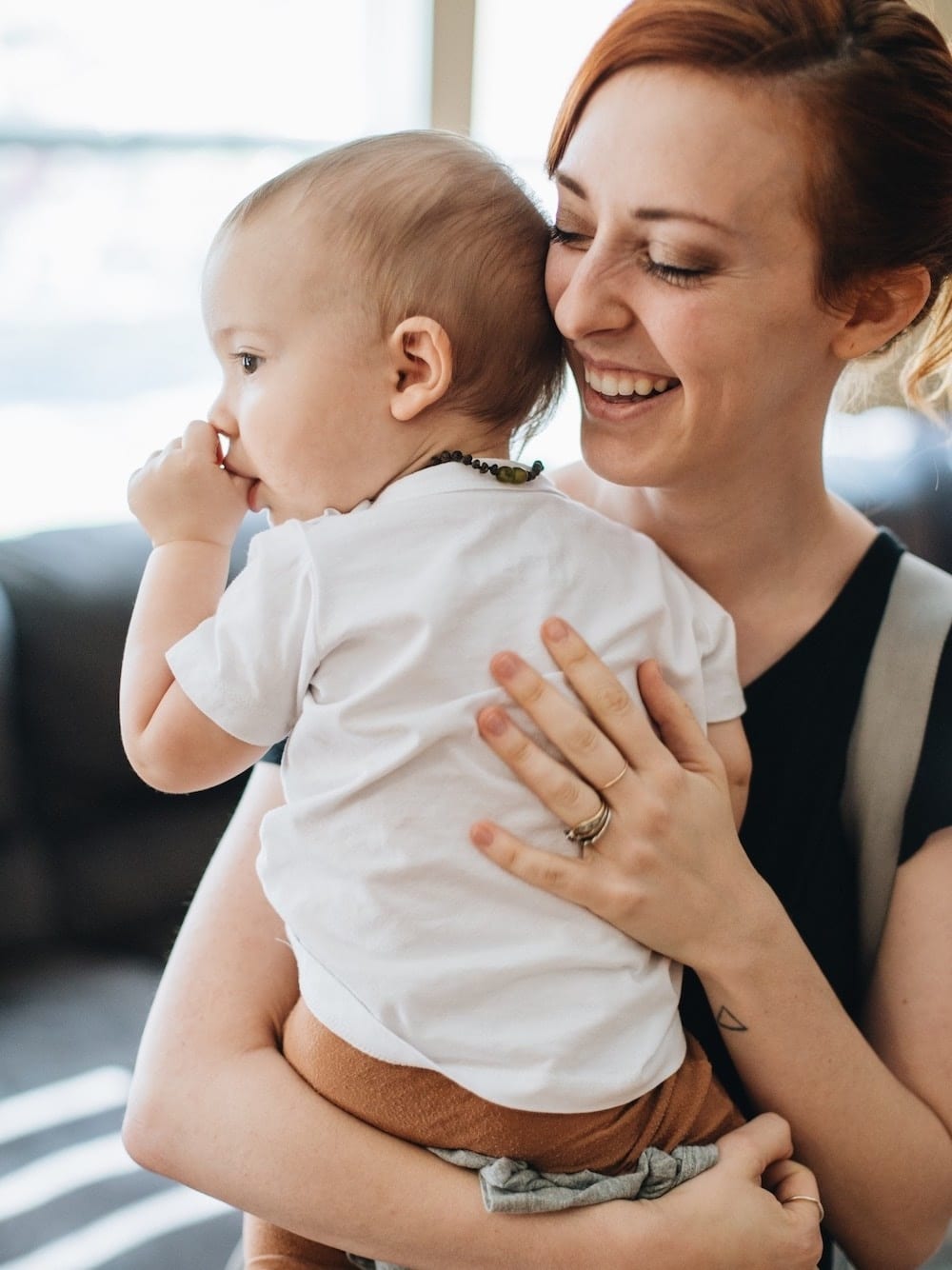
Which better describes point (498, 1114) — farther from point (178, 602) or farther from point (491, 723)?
point (178, 602)

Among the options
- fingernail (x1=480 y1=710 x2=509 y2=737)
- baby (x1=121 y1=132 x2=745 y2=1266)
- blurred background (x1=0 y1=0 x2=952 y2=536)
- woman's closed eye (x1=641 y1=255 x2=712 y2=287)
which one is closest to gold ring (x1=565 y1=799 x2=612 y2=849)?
baby (x1=121 y1=132 x2=745 y2=1266)

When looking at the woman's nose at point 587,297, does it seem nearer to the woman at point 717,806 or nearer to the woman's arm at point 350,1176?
the woman at point 717,806

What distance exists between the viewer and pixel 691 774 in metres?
1.17

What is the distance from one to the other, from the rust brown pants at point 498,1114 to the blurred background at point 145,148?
6.77 ft

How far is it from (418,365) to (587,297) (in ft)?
0.52

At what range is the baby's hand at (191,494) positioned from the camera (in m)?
1.21

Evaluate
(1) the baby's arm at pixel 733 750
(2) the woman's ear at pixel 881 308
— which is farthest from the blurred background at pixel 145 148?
(1) the baby's arm at pixel 733 750

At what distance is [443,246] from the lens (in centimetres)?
113

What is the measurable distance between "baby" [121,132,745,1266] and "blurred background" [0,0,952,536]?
1805 mm

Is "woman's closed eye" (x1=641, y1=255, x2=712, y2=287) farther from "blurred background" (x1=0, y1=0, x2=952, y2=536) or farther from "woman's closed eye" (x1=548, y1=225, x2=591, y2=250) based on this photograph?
"blurred background" (x1=0, y1=0, x2=952, y2=536)

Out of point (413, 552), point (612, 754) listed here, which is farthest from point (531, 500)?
point (612, 754)

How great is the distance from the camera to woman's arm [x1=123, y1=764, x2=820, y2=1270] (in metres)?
1.07

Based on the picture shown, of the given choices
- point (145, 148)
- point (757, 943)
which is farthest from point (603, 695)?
point (145, 148)

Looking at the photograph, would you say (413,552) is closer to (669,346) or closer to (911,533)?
(669,346)
